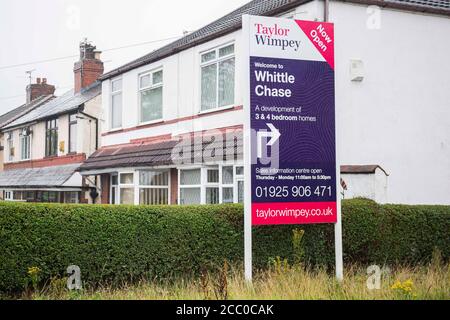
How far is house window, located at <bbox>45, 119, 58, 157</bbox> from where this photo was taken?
3042cm

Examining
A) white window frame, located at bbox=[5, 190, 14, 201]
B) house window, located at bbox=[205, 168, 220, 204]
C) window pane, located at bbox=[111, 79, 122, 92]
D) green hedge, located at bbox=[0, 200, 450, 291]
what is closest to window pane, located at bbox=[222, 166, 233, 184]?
house window, located at bbox=[205, 168, 220, 204]

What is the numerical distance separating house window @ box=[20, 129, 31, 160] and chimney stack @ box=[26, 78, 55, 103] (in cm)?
969

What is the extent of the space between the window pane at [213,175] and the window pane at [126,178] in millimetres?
4587

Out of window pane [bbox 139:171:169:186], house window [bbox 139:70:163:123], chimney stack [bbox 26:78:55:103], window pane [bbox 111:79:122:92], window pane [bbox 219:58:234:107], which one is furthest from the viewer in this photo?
chimney stack [bbox 26:78:55:103]

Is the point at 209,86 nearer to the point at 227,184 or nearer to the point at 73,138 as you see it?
the point at 227,184

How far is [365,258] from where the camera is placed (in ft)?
36.7

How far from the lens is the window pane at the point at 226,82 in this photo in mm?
17141

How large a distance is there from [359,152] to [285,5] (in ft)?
12.9

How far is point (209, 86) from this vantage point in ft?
59.8

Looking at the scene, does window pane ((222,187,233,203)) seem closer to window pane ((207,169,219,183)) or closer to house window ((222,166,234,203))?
house window ((222,166,234,203))

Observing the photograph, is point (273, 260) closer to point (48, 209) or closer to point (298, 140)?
point (298, 140)

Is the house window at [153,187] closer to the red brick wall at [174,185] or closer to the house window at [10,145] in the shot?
the red brick wall at [174,185]

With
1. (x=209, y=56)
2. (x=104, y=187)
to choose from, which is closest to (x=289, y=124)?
(x=209, y=56)

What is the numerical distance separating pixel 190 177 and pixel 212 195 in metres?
1.16
